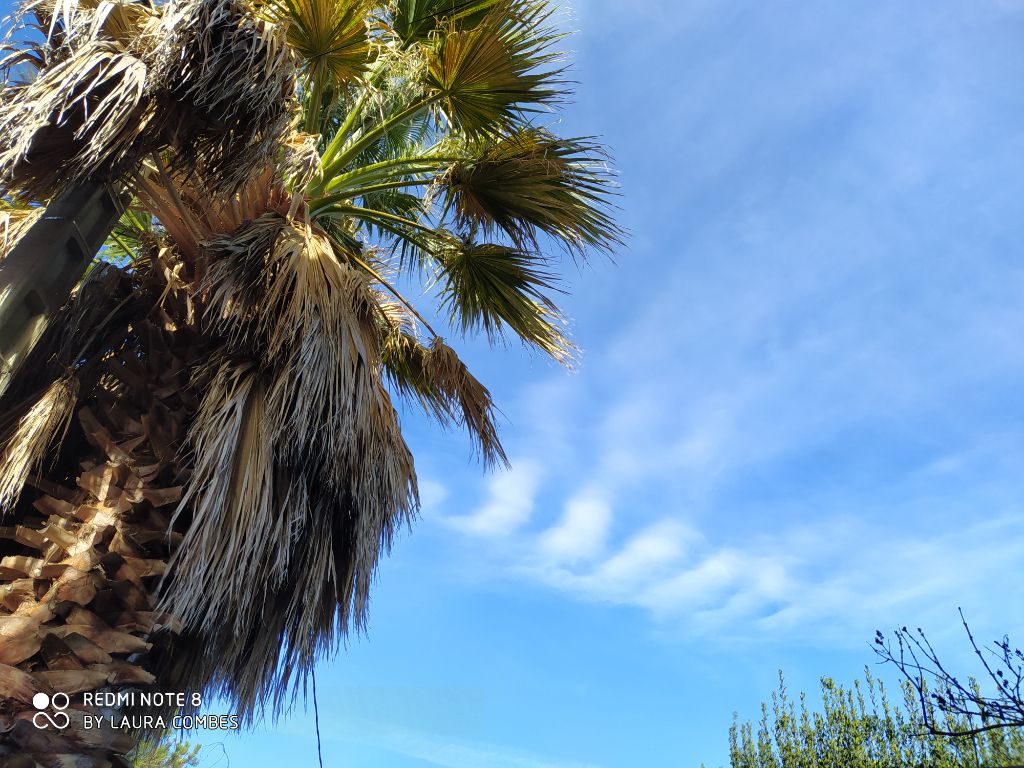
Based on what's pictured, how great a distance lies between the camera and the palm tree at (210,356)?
333cm

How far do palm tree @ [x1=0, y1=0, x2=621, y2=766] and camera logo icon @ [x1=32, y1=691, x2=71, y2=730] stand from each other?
33 millimetres

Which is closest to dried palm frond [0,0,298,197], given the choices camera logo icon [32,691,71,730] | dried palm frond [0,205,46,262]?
dried palm frond [0,205,46,262]

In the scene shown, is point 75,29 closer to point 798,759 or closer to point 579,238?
point 579,238

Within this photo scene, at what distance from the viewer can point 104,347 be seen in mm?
4316

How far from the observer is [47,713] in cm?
292

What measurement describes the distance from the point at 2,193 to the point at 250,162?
3.93ft

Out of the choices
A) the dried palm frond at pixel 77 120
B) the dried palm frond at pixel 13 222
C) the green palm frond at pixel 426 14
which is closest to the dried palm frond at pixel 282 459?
the dried palm frond at pixel 77 120

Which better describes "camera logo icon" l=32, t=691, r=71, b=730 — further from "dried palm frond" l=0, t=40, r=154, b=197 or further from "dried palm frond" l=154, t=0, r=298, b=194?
"dried palm frond" l=154, t=0, r=298, b=194

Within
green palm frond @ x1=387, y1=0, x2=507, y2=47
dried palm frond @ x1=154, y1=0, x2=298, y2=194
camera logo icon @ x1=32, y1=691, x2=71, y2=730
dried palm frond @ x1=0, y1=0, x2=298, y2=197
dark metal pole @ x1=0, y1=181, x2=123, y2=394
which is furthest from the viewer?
green palm frond @ x1=387, y1=0, x2=507, y2=47

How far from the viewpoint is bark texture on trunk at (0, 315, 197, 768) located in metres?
2.97

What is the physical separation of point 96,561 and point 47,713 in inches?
26.1

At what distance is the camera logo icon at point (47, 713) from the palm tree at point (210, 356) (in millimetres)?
33

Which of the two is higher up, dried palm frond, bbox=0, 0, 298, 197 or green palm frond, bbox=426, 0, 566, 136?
green palm frond, bbox=426, 0, 566, 136

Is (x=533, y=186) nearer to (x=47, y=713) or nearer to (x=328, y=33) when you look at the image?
(x=328, y=33)
